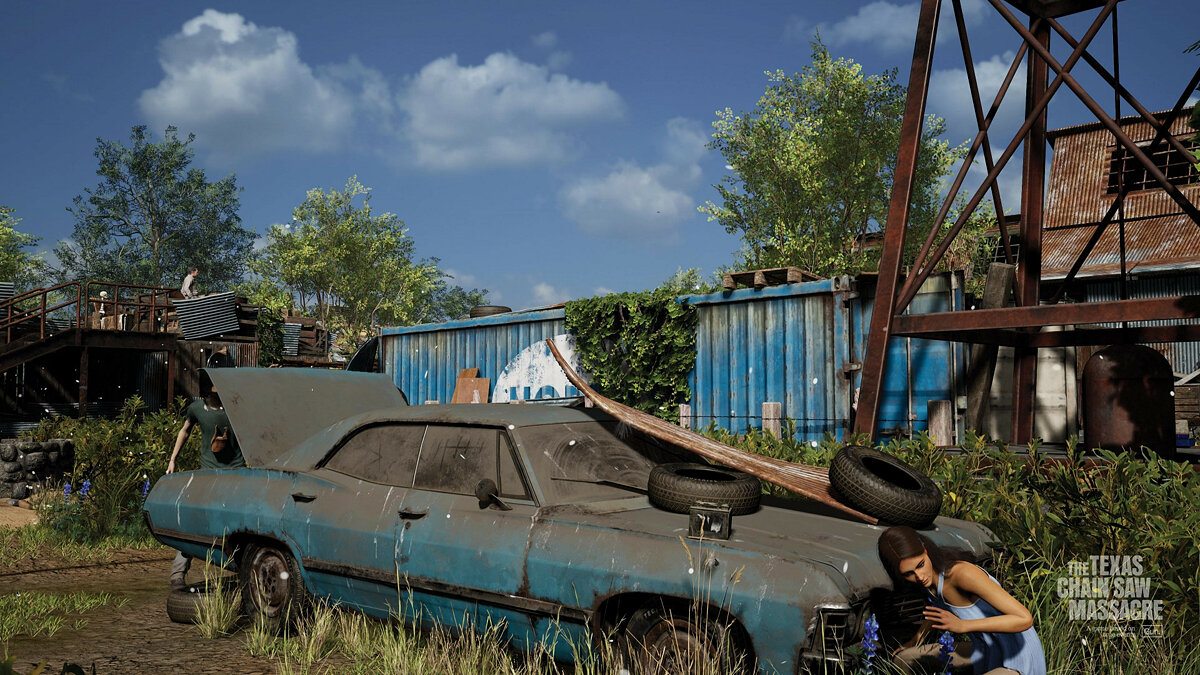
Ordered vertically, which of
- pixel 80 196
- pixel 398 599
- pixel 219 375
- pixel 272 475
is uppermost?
pixel 80 196

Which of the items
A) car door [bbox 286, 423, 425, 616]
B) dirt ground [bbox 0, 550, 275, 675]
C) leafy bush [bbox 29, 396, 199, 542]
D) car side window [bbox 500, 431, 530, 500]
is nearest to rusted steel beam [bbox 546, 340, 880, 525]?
car side window [bbox 500, 431, 530, 500]

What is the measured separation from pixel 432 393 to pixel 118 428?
6953mm

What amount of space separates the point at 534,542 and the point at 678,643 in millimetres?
835

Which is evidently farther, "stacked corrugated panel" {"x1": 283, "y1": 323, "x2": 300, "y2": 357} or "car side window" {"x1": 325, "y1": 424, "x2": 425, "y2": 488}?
"stacked corrugated panel" {"x1": 283, "y1": 323, "x2": 300, "y2": 357}

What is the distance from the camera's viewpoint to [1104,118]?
671 centimetres

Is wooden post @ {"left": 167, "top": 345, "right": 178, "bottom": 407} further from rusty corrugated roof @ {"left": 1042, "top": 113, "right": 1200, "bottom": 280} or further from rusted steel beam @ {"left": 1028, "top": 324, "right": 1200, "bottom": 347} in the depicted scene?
rusty corrugated roof @ {"left": 1042, "top": 113, "right": 1200, "bottom": 280}

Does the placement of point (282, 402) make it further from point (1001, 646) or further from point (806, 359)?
point (806, 359)

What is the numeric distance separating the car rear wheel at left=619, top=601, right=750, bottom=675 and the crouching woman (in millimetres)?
646

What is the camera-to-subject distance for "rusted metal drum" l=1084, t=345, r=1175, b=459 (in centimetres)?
768

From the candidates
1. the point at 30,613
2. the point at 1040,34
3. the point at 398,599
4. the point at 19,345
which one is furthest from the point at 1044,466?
the point at 19,345

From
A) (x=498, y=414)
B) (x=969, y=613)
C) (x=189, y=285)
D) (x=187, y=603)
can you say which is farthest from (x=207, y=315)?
(x=969, y=613)

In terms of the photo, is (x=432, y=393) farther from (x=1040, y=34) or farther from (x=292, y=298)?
(x=292, y=298)

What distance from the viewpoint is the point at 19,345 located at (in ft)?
55.5

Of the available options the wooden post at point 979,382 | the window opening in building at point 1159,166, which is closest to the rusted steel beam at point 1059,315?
the wooden post at point 979,382
